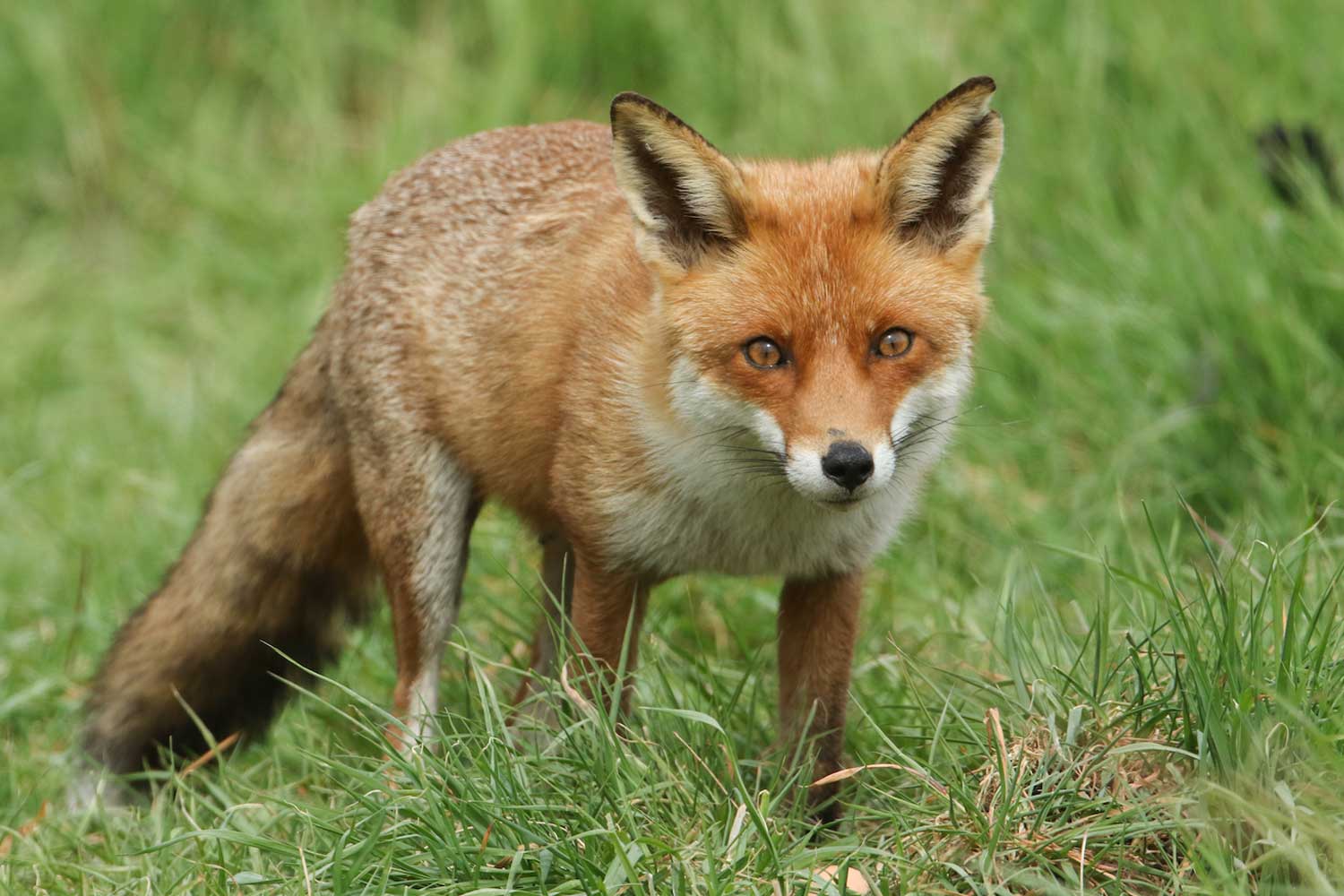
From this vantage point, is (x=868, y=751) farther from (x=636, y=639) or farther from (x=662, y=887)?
(x=662, y=887)

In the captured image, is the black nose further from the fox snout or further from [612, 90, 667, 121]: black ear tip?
[612, 90, 667, 121]: black ear tip

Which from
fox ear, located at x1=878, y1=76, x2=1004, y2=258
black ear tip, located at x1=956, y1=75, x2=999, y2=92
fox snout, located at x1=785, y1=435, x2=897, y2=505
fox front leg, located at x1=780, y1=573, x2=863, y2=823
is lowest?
fox front leg, located at x1=780, y1=573, x2=863, y2=823

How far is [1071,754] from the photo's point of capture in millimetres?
3041

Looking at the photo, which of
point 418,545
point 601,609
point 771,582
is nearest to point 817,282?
point 601,609

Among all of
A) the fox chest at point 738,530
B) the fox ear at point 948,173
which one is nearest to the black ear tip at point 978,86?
the fox ear at point 948,173

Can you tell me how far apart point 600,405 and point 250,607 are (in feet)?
4.95

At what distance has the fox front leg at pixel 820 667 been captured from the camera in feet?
12.0

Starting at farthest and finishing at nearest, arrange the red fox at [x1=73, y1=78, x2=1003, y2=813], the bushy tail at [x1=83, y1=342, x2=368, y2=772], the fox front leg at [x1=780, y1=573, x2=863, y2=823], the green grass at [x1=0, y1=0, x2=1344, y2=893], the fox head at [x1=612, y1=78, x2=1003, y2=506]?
the bushy tail at [x1=83, y1=342, x2=368, y2=772]
the fox front leg at [x1=780, y1=573, x2=863, y2=823]
the red fox at [x1=73, y1=78, x2=1003, y2=813]
the fox head at [x1=612, y1=78, x2=1003, y2=506]
the green grass at [x1=0, y1=0, x2=1344, y2=893]

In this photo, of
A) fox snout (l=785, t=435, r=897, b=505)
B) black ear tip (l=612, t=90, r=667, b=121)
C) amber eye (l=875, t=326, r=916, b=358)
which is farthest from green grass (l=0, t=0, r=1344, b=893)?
black ear tip (l=612, t=90, r=667, b=121)

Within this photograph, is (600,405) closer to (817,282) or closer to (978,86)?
(817,282)

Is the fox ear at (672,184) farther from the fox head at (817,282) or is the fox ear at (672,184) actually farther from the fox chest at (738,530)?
the fox chest at (738,530)

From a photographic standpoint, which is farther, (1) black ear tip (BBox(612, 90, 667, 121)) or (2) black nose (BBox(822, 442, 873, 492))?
(1) black ear tip (BBox(612, 90, 667, 121))

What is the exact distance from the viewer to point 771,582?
4.96 m

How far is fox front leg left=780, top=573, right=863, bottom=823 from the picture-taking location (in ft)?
12.0
